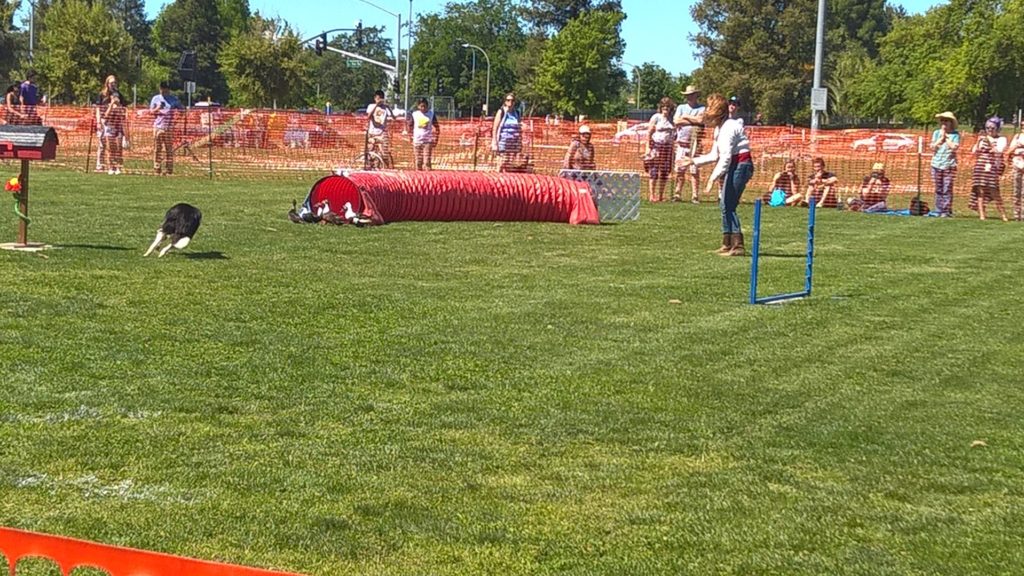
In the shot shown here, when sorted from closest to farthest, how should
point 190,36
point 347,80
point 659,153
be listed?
point 659,153
point 190,36
point 347,80

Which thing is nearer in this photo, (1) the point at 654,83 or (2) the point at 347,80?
(1) the point at 654,83

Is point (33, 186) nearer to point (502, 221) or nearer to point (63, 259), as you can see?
point (502, 221)

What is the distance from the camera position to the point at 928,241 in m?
16.1

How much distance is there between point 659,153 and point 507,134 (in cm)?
301

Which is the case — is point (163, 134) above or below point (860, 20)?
below

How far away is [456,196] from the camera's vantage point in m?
16.8

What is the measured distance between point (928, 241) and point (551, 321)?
9314mm

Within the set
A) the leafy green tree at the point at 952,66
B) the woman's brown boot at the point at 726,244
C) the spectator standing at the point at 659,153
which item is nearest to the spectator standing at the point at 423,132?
the spectator standing at the point at 659,153

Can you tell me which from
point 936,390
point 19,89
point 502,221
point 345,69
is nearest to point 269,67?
point 19,89

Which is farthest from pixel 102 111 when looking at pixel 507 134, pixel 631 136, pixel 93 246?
pixel 93 246

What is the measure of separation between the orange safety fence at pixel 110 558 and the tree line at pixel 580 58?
48.7m

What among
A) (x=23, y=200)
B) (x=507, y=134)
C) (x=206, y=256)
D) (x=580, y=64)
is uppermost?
(x=580, y=64)

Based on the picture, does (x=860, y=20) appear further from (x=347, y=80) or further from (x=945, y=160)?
(x=945, y=160)

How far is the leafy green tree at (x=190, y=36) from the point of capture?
380ft
